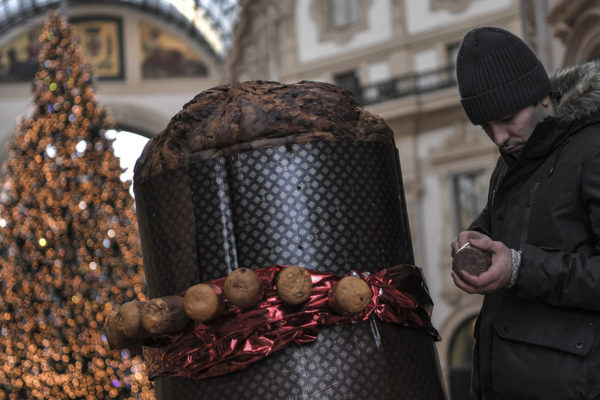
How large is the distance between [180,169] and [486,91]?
66 cm

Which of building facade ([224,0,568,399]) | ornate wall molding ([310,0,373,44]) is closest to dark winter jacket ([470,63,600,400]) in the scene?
building facade ([224,0,568,399])

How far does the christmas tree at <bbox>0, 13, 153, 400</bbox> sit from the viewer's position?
6172mm

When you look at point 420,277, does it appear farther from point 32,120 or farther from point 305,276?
point 32,120

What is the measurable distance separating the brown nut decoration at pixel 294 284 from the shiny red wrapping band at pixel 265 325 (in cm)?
5

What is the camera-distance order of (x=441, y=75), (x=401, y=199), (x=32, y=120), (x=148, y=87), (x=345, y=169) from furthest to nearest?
(x=148, y=87) < (x=441, y=75) < (x=32, y=120) < (x=401, y=199) < (x=345, y=169)

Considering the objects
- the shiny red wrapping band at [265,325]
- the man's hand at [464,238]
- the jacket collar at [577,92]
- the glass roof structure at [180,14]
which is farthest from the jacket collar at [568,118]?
the glass roof structure at [180,14]

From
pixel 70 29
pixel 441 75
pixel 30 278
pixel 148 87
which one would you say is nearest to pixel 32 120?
pixel 70 29

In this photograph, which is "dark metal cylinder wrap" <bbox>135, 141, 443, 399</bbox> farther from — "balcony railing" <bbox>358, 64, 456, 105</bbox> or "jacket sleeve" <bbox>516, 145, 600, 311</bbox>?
"balcony railing" <bbox>358, 64, 456, 105</bbox>

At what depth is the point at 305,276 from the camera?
73.4 inches

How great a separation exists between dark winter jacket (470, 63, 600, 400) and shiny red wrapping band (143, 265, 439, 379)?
0.23 metres

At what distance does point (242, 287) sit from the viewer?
1854 millimetres

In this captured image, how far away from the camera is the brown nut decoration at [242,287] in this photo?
185cm

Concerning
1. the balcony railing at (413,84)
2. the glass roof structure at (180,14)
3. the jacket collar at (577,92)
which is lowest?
the jacket collar at (577,92)

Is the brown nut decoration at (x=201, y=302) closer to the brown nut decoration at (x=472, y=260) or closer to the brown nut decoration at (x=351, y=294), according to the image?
the brown nut decoration at (x=351, y=294)
